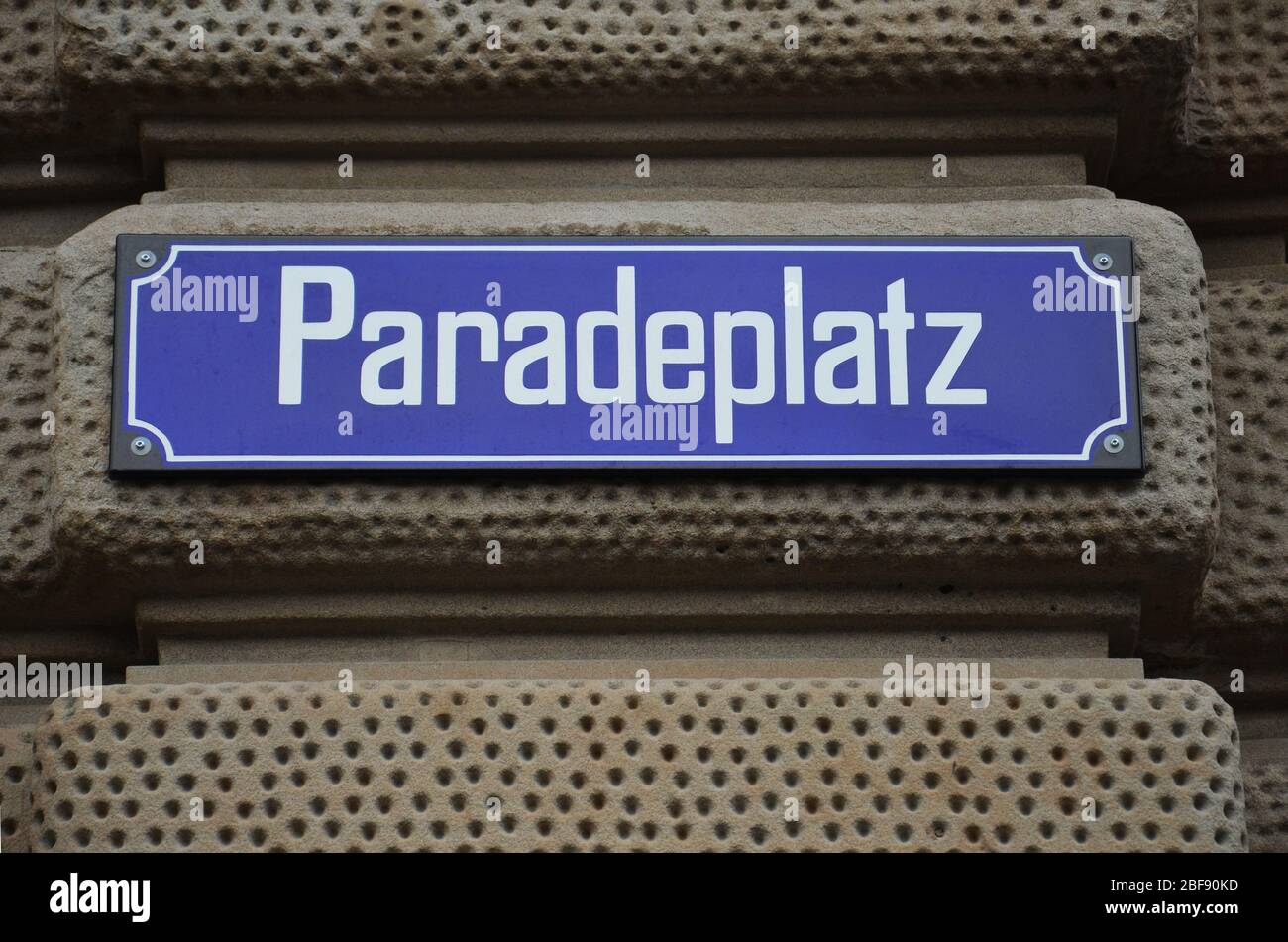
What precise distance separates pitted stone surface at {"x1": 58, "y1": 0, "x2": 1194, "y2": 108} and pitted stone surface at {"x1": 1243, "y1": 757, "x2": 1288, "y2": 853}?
98cm

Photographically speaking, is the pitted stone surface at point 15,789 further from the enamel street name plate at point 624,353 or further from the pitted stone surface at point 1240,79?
the pitted stone surface at point 1240,79

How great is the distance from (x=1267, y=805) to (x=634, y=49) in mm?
1378

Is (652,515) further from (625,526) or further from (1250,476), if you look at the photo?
(1250,476)

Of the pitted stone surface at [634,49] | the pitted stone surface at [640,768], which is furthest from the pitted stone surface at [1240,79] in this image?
the pitted stone surface at [640,768]

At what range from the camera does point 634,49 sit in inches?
120

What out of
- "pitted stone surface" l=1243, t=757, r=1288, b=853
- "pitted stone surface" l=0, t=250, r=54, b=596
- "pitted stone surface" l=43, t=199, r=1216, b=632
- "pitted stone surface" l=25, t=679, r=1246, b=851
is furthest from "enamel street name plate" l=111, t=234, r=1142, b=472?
"pitted stone surface" l=1243, t=757, r=1288, b=853

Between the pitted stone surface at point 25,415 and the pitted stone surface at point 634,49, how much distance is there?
0.29 metres

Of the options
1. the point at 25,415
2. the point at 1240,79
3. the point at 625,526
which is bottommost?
the point at 625,526

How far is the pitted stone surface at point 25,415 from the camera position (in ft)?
9.48

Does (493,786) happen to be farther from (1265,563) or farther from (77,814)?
(1265,563)

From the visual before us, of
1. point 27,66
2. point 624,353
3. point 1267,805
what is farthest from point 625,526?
point 27,66

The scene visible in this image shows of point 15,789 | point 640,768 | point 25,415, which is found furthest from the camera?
point 25,415

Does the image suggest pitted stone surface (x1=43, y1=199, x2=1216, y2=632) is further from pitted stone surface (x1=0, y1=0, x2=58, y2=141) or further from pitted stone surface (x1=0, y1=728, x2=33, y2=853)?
pitted stone surface (x1=0, y1=0, x2=58, y2=141)

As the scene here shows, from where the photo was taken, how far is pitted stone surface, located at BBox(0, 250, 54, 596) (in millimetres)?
2891
